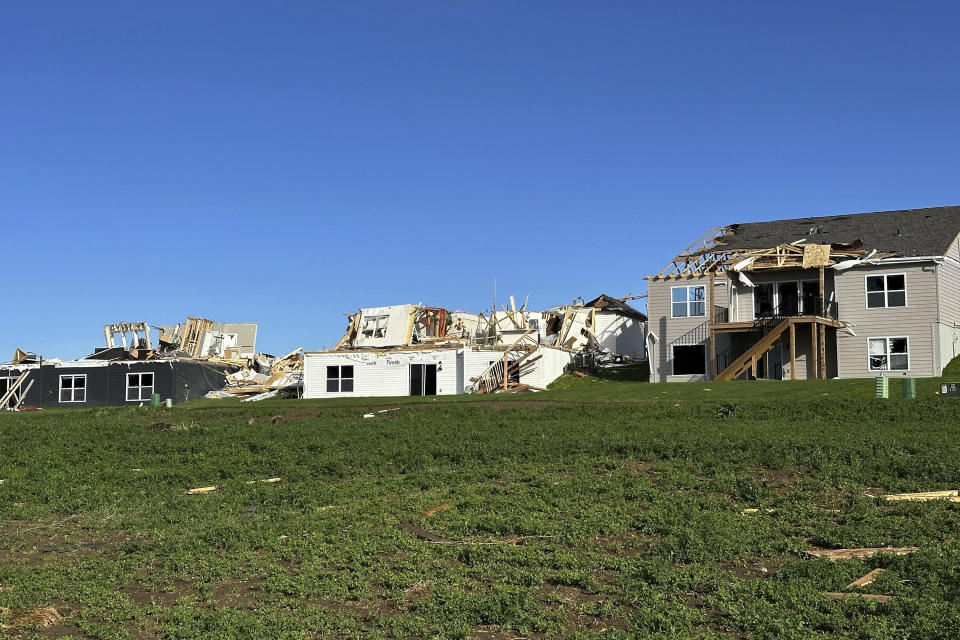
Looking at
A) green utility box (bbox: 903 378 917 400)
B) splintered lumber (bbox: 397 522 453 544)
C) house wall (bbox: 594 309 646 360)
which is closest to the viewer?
splintered lumber (bbox: 397 522 453 544)

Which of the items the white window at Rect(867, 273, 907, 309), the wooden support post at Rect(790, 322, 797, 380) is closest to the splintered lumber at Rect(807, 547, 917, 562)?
the wooden support post at Rect(790, 322, 797, 380)

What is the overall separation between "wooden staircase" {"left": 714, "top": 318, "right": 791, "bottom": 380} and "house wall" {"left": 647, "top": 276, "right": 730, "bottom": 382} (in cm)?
309

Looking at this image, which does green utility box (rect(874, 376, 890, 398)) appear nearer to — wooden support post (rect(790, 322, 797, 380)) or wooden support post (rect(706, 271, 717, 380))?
wooden support post (rect(790, 322, 797, 380))

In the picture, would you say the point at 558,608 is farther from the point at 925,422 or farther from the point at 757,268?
the point at 757,268

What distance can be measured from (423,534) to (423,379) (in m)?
32.2

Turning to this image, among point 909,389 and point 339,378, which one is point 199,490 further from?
point 339,378

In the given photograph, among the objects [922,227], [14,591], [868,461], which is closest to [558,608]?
[14,591]

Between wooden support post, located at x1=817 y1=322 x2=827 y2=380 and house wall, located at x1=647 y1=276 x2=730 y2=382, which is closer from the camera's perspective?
wooden support post, located at x1=817 y1=322 x2=827 y2=380

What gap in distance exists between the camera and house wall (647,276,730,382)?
1671 inches

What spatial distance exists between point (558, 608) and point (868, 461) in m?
8.21

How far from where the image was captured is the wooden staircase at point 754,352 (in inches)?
1515

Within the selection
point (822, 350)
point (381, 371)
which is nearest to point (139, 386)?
point (381, 371)

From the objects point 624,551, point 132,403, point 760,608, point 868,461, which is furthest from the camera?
point 132,403

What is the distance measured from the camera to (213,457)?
1988 centimetres
